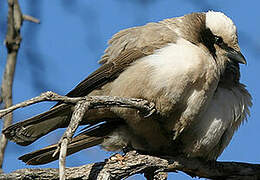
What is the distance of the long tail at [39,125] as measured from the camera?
16.0ft

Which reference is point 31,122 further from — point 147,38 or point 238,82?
point 238,82

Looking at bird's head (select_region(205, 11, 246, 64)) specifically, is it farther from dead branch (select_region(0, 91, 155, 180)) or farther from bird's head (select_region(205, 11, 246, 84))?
dead branch (select_region(0, 91, 155, 180))

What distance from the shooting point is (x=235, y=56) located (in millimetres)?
5090

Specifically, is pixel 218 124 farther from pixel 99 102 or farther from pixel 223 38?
pixel 99 102

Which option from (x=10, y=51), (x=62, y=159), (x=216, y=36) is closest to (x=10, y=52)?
(x=10, y=51)

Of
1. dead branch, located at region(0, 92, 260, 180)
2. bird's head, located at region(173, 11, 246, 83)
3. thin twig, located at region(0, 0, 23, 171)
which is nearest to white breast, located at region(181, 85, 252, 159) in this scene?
dead branch, located at region(0, 92, 260, 180)

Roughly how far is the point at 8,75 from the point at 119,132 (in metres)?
1.27

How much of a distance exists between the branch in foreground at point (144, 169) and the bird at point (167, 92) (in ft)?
0.55

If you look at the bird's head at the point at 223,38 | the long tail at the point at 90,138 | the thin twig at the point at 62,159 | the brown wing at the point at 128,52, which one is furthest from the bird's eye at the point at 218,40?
the thin twig at the point at 62,159

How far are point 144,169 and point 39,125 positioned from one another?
107cm

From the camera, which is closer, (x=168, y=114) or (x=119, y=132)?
(x=168, y=114)

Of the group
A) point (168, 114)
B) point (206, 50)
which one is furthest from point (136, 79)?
point (206, 50)

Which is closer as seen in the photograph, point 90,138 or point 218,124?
point 218,124

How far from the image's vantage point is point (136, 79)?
4793 millimetres
